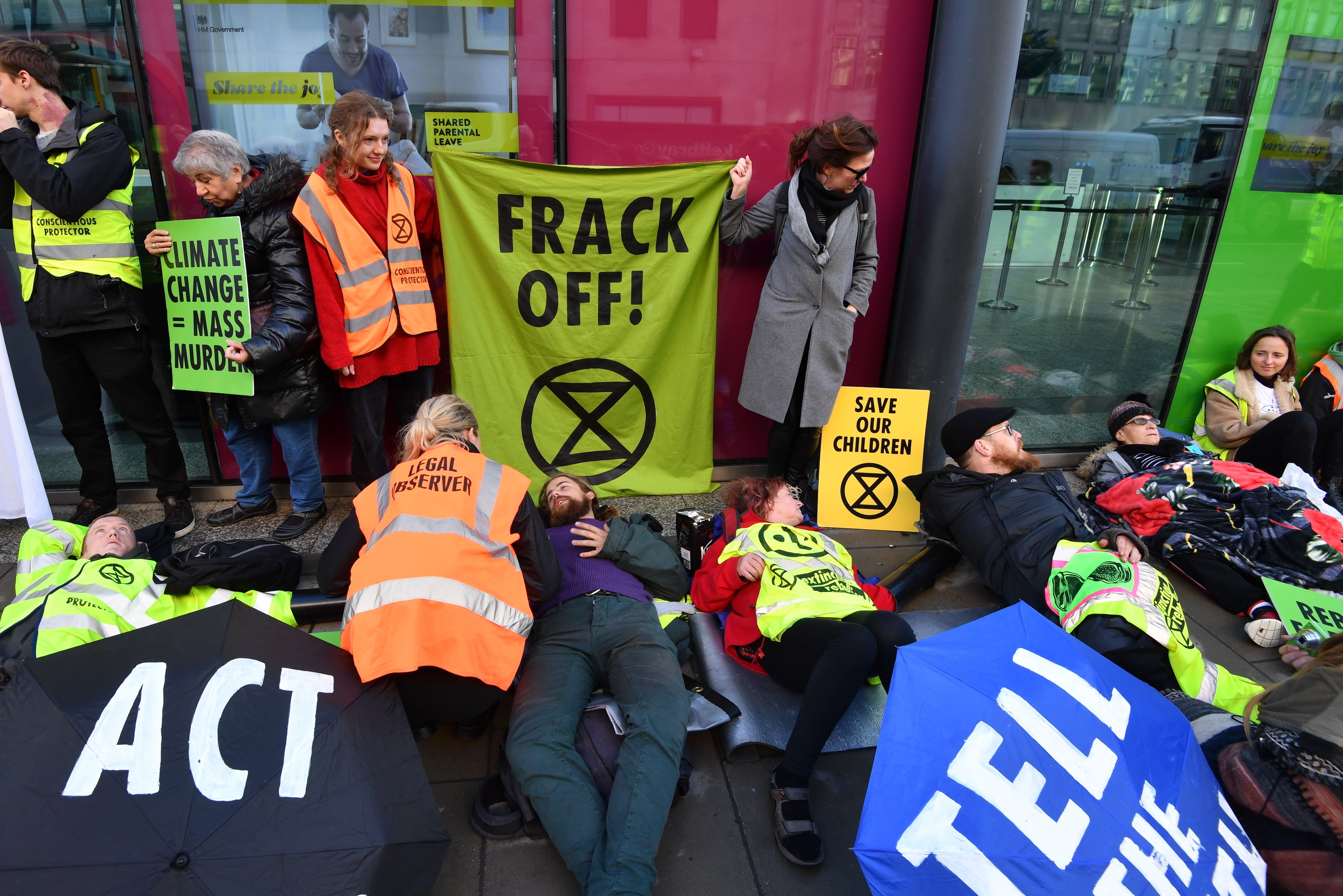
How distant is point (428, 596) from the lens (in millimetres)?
2332

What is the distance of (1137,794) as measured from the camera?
6.26 ft

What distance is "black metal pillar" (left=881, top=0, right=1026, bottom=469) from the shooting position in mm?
4098

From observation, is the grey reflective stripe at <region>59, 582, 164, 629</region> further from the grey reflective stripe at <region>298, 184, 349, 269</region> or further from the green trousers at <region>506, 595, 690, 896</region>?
the grey reflective stripe at <region>298, 184, 349, 269</region>

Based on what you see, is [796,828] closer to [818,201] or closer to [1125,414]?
[818,201]

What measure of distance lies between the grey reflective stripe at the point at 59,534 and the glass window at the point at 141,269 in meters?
1.15

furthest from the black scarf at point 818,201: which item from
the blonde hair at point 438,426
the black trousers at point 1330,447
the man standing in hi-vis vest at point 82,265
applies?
the black trousers at point 1330,447

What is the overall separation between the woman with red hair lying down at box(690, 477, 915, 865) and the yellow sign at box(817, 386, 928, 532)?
853 millimetres

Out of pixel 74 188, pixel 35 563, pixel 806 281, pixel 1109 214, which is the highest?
pixel 74 188

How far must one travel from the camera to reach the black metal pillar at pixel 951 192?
4.10 m

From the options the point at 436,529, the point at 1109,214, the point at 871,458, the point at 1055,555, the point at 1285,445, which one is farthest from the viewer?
the point at 1109,214

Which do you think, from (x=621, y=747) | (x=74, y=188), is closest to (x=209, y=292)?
(x=74, y=188)

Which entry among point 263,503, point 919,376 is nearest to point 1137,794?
point 919,376

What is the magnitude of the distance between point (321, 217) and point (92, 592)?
1769 mm

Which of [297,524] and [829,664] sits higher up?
[829,664]
